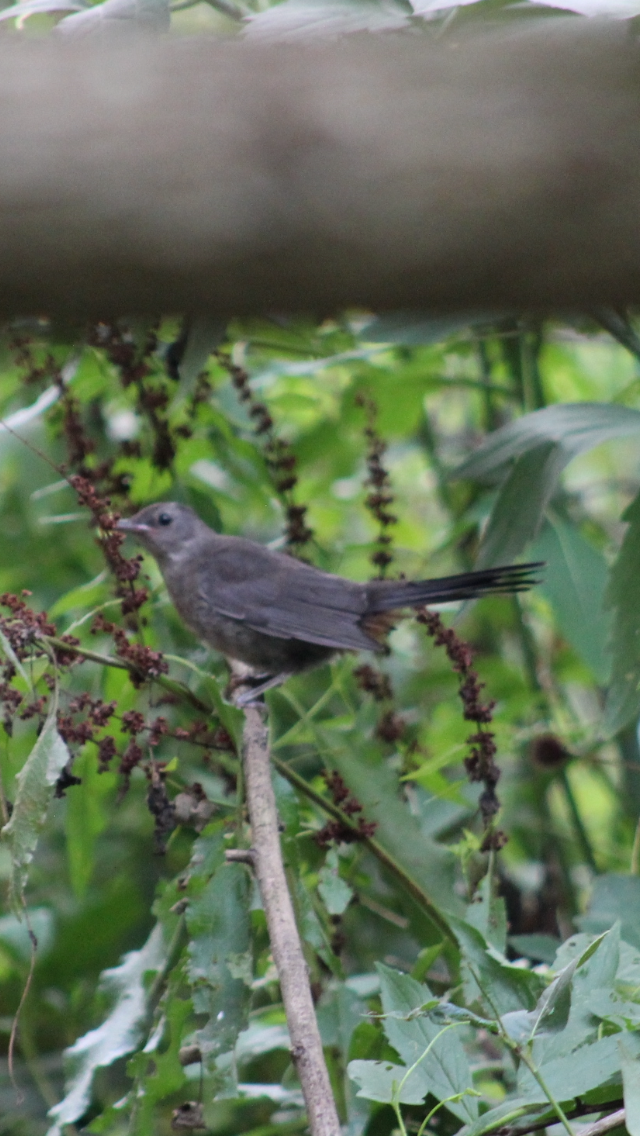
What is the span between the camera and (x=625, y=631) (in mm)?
2689

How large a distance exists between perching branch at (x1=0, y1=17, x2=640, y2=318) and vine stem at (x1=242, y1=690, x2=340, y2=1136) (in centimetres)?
137

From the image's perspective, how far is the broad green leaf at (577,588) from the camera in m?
3.33

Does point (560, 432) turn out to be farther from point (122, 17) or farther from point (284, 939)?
point (284, 939)

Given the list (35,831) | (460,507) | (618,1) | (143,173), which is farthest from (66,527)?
(143,173)

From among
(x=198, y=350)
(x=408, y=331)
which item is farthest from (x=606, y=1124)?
(x=408, y=331)

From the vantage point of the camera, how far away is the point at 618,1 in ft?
6.98

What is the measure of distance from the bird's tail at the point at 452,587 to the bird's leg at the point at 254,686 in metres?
0.37

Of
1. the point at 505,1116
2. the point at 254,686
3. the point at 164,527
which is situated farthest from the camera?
the point at 164,527

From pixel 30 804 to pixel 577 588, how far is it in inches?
78.4

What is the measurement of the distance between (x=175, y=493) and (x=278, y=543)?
393mm

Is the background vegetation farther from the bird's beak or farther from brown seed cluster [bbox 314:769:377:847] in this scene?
the bird's beak

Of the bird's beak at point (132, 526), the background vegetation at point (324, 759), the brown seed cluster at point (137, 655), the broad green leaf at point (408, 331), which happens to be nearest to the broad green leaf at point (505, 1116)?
the background vegetation at point (324, 759)

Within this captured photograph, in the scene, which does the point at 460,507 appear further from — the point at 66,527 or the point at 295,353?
the point at 66,527

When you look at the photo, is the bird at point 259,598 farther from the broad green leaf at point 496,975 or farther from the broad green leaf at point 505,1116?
the broad green leaf at point 505,1116
